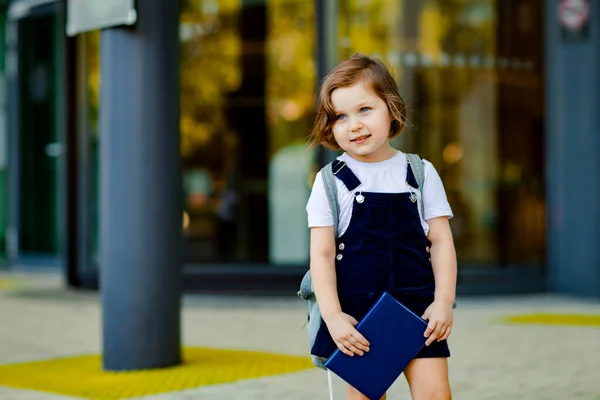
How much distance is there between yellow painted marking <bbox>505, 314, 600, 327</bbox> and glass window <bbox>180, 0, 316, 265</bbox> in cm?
439

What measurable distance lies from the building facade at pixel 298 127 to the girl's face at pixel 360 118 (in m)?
8.79

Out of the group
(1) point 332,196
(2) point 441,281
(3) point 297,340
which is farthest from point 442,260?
(3) point 297,340

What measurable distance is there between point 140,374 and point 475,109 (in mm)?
8498

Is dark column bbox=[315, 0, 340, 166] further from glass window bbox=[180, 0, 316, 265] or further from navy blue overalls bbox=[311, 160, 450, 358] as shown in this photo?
navy blue overalls bbox=[311, 160, 450, 358]

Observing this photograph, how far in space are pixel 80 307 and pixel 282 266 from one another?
300 cm

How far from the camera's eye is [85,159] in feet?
42.9

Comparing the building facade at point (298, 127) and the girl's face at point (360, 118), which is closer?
the girl's face at point (360, 118)

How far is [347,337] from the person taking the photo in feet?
10.7

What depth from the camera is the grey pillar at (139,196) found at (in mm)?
6395

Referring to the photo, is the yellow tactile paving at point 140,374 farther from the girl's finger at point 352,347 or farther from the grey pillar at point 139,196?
the girl's finger at point 352,347

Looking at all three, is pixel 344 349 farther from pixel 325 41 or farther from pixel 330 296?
pixel 325 41

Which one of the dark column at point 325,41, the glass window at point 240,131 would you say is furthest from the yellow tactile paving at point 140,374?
the glass window at point 240,131

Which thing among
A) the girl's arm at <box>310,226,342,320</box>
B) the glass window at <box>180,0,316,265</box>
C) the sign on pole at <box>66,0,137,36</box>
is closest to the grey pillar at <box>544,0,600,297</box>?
the glass window at <box>180,0,316,265</box>

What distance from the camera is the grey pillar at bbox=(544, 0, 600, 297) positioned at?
1148 cm
